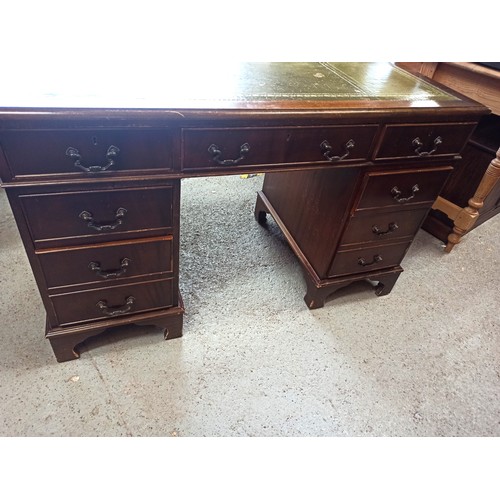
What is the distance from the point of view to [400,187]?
121 cm

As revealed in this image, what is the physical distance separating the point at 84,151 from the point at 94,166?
38 millimetres

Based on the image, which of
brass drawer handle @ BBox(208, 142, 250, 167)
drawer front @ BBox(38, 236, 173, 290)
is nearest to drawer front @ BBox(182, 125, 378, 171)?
brass drawer handle @ BBox(208, 142, 250, 167)

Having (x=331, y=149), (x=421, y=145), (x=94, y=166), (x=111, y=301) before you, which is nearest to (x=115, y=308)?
(x=111, y=301)

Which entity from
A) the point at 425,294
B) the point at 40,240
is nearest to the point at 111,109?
the point at 40,240

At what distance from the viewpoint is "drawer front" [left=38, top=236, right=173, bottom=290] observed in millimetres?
954

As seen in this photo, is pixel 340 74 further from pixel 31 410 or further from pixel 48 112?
pixel 31 410

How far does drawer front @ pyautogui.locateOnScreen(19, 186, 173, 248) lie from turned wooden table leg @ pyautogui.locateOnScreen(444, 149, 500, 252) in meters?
1.43

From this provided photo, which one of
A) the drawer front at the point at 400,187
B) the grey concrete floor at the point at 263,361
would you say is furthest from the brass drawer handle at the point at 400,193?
the grey concrete floor at the point at 263,361

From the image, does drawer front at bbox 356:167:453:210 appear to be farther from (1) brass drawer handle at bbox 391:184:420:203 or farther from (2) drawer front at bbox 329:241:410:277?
(2) drawer front at bbox 329:241:410:277

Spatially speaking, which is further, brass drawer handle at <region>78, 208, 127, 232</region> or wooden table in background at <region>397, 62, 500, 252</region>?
wooden table in background at <region>397, 62, 500, 252</region>

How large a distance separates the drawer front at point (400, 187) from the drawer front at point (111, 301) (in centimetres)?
68

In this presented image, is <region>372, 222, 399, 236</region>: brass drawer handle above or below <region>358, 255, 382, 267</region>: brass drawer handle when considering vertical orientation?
above

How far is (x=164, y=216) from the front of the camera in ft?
3.20

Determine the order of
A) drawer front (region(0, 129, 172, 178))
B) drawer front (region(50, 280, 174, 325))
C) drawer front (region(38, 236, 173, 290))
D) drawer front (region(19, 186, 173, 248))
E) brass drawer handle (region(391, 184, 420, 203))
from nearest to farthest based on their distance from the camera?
drawer front (region(0, 129, 172, 178)) < drawer front (region(19, 186, 173, 248)) < drawer front (region(38, 236, 173, 290)) < drawer front (region(50, 280, 174, 325)) < brass drawer handle (region(391, 184, 420, 203))
